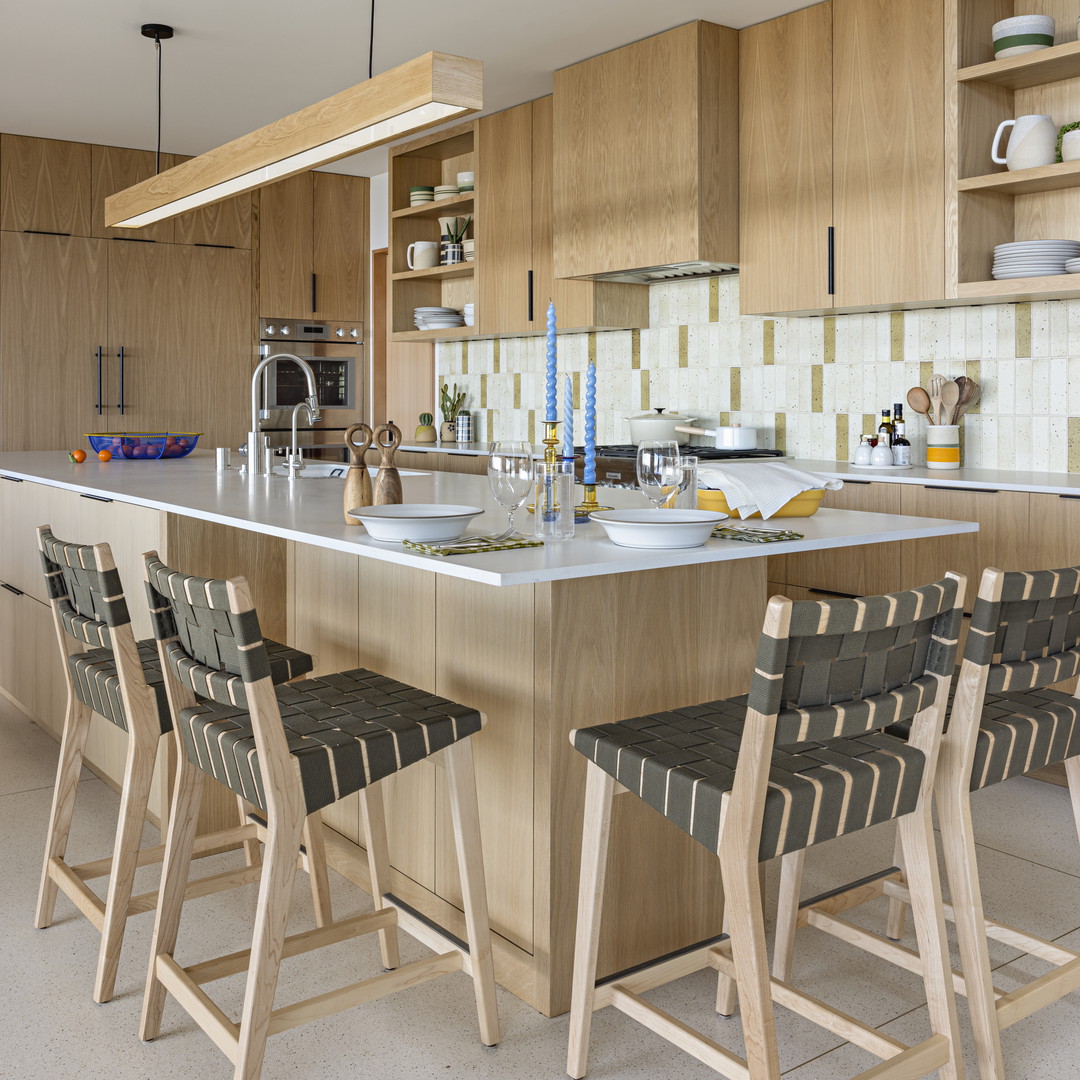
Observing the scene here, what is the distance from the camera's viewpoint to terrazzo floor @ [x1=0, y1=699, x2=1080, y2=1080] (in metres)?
1.79

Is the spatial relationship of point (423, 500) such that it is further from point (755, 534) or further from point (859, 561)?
point (859, 561)

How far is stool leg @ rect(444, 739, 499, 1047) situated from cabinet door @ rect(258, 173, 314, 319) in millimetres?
5363

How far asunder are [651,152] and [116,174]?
10.9ft

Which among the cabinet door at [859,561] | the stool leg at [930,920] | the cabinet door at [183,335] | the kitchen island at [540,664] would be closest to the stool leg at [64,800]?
the kitchen island at [540,664]

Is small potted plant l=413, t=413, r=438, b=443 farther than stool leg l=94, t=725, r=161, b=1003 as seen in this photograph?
Yes

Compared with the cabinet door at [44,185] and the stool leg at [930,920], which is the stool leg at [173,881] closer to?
the stool leg at [930,920]

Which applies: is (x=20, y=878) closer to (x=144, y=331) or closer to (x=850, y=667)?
(x=850, y=667)

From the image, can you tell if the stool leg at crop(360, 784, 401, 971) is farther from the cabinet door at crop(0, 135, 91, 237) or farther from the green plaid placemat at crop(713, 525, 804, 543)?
the cabinet door at crop(0, 135, 91, 237)

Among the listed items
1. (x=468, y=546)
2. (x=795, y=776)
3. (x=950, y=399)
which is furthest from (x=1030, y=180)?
(x=795, y=776)

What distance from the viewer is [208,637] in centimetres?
159

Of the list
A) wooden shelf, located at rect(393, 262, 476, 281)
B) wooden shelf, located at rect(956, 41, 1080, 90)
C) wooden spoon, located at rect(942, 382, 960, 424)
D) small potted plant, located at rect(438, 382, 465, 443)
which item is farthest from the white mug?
wooden shelf, located at rect(956, 41, 1080, 90)

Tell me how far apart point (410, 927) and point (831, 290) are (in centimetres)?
277

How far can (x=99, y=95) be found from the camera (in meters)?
5.03

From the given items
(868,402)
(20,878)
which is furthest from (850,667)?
(868,402)
